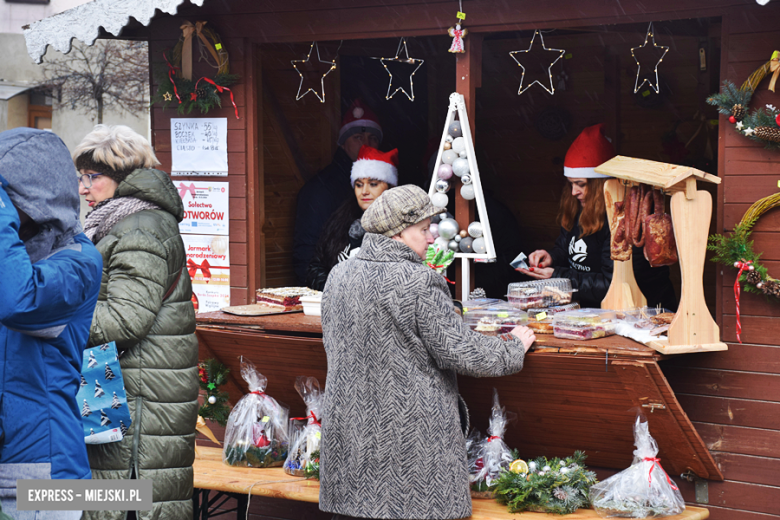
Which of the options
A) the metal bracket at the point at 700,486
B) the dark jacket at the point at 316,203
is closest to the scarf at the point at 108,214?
the dark jacket at the point at 316,203

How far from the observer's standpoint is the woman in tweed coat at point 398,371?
10.2 feet

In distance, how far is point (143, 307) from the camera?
3297 millimetres

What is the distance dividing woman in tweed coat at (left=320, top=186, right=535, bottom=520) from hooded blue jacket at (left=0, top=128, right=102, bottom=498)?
3.55 feet

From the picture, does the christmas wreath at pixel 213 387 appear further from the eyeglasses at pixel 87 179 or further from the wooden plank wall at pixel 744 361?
the wooden plank wall at pixel 744 361

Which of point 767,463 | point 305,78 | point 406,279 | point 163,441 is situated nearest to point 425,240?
point 406,279

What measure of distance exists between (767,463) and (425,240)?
2027mm

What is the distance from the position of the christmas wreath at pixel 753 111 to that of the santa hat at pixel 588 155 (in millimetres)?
844

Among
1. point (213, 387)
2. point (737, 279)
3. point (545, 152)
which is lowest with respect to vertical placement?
point (213, 387)

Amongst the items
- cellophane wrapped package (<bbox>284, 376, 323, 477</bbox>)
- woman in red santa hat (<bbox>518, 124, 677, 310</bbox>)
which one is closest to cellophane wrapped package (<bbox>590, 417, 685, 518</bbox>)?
woman in red santa hat (<bbox>518, 124, 677, 310</bbox>)

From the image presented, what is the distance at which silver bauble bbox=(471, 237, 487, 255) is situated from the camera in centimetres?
441

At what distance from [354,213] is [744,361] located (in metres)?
2.63

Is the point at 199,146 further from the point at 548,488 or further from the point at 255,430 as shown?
the point at 548,488

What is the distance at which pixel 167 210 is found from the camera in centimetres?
352

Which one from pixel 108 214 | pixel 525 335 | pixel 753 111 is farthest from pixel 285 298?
pixel 753 111
